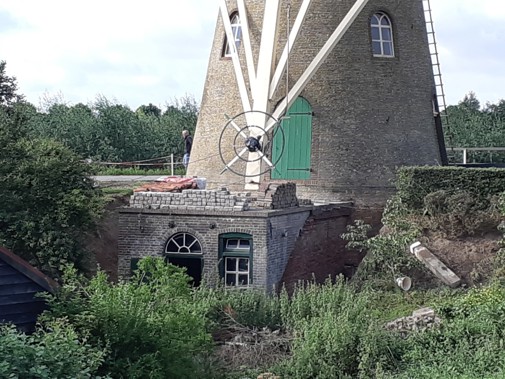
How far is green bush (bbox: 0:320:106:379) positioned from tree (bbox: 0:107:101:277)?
20.1ft

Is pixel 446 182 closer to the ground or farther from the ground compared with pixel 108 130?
closer to the ground

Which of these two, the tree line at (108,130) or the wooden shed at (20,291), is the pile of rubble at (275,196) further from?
the tree line at (108,130)

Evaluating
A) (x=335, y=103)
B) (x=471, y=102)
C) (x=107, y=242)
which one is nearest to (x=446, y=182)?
(x=335, y=103)

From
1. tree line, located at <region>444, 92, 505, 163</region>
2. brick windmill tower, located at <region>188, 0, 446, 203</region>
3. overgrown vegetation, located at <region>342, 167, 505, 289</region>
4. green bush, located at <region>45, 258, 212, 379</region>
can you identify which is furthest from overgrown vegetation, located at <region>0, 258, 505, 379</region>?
tree line, located at <region>444, 92, 505, 163</region>

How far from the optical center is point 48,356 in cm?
1038

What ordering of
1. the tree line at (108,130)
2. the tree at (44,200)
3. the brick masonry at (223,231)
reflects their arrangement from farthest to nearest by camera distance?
the tree line at (108,130) < the brick masonry at (223,231) < the tree at (44,200)

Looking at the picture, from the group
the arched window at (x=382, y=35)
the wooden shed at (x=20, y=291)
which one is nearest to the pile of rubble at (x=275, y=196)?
the arched window at (x=382, y=35)

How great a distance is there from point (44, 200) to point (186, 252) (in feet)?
9.81

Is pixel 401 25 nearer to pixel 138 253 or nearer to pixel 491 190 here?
pixel 491 190

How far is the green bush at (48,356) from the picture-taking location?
32.8ft

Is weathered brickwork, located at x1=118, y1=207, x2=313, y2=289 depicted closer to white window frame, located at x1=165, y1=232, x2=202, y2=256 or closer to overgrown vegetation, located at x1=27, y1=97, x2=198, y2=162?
white window frame, located at x1=165, y1=232, x2=202, y2=256

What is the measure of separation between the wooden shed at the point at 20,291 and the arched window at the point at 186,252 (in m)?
6.98

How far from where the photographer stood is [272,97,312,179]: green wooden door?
2297 centimetres

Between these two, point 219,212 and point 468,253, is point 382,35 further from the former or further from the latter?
point 219,212
